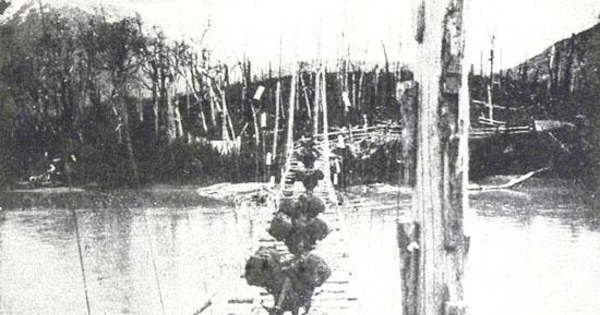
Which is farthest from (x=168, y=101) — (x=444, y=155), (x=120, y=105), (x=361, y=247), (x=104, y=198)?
(x=444, y=155)

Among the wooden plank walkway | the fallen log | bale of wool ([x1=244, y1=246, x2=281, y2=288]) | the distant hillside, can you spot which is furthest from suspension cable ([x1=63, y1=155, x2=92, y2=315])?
bale of wool ([x1=244, y1=246, x2=281, y2=288])

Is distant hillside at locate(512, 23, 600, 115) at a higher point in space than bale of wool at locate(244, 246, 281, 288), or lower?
higher

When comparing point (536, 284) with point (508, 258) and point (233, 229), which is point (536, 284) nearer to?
point (508, 258)

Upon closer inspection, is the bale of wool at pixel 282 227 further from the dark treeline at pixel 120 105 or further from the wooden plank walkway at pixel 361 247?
the dark treeline at pixel 120 105

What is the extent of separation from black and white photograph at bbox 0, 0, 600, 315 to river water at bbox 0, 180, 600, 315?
0.06ft

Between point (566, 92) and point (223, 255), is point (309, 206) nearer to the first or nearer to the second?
point (566, 92)

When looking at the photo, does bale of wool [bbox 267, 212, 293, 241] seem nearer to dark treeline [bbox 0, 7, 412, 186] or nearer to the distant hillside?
dark treeline [bbox 0, 7, 412, 186]

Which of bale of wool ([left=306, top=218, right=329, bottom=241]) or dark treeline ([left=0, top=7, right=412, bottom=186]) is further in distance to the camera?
dark treeline ([left=0, top=7, right=412, bottom=186])

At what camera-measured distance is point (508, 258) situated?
6.45 metres

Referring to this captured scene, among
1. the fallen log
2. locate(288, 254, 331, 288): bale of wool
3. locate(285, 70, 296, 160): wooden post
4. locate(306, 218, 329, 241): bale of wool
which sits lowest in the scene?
locate(288, 254, 331, 288): bale of wool

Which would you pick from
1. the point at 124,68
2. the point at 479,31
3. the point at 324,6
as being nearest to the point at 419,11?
the point at 324,6

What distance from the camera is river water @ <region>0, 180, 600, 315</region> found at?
5816 millimetres

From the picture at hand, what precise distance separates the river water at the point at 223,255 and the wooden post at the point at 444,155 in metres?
3.02

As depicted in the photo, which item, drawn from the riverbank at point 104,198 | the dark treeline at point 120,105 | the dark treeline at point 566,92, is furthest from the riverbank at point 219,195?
the dark treeline at point 566,92
